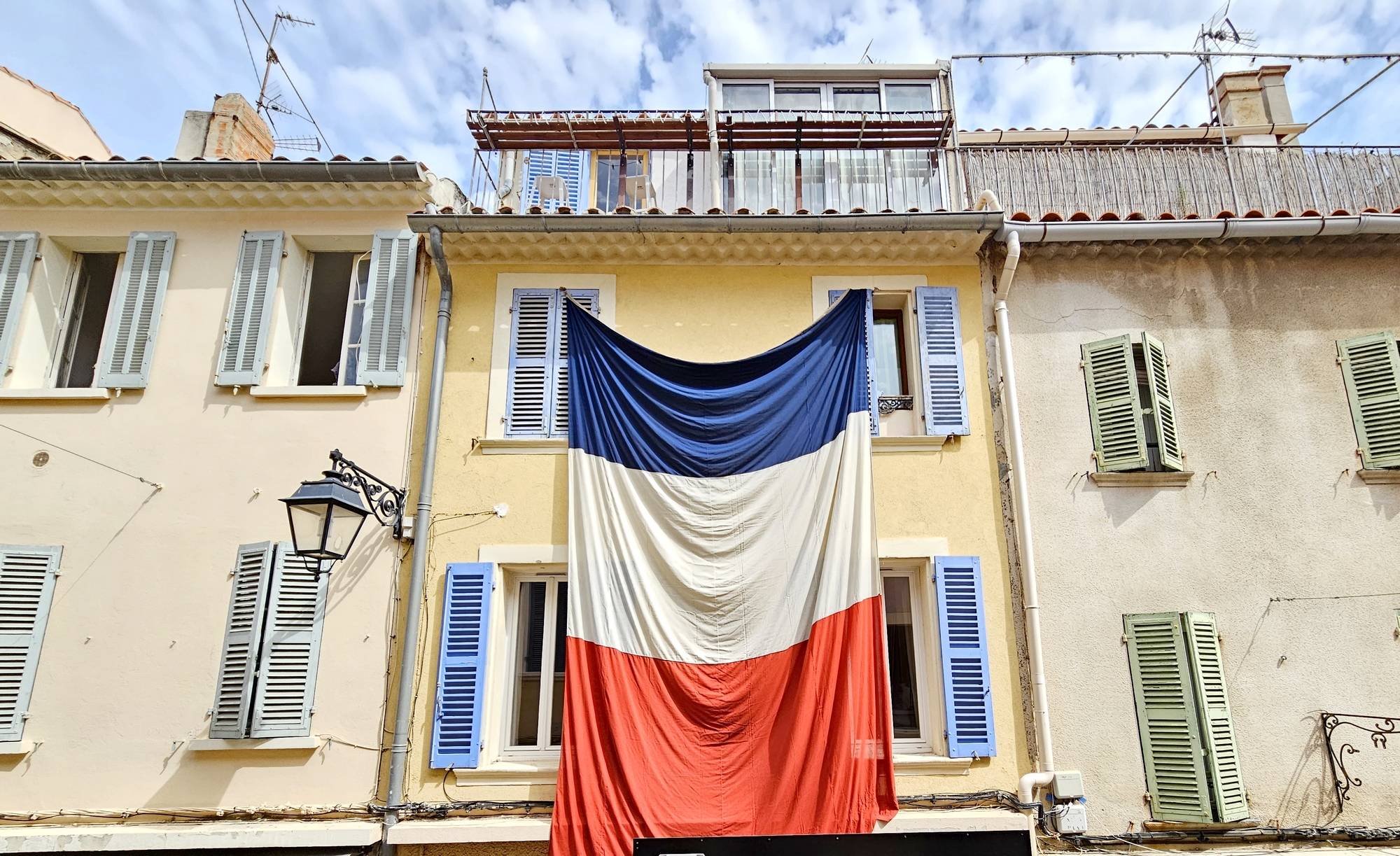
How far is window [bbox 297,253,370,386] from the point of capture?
7320mm

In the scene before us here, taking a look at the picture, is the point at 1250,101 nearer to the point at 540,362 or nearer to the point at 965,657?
the point at 965,657

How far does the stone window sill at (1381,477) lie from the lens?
22.4 feet

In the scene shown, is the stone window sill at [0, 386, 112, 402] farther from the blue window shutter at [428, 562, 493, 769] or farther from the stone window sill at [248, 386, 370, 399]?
the blue window shutter at [428, 562, 493, 769]

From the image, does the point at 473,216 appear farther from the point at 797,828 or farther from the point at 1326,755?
the point at 1326,755

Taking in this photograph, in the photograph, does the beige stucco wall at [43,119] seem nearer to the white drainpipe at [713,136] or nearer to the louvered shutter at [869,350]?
the white drainpipe at [713,136]

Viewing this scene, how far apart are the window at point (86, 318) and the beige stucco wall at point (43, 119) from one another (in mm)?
2956

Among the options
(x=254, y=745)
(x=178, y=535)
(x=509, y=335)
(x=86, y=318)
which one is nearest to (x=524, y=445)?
(x=509, y=335)

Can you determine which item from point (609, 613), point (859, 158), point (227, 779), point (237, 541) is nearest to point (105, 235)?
point (237, 541)

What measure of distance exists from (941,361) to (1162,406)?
176cm

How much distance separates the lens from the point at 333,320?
7.60 metres

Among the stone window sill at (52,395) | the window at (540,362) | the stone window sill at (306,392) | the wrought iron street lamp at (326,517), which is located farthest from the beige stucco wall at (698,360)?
the stone window sill at (52,395)

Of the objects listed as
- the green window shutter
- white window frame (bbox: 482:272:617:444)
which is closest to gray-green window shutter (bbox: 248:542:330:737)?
white window frame (bbox: 482:272:617:444)

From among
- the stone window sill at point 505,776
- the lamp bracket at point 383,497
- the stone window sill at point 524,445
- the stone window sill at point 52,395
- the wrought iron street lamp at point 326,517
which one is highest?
the stone window sill at point 52,395

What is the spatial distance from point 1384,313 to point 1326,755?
12.3 feet
